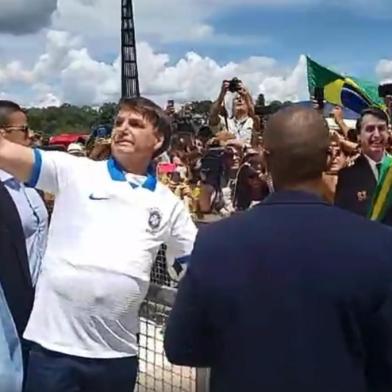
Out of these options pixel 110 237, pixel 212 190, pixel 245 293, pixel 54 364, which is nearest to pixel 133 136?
pixel 110 237

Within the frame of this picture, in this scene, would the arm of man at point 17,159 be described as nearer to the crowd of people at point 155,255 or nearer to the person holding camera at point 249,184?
the crowd of people at point 155,255

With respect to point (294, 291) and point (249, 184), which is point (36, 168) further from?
point (249, 184)

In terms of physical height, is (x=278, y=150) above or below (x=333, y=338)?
above

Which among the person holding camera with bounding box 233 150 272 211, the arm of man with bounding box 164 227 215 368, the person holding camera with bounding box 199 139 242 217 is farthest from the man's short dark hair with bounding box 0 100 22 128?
the person holding camera with bounding box 199 139 242 217

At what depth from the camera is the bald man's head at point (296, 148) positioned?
89.4 inches

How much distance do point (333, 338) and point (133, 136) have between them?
1.47 meters

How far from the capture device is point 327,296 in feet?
7.07

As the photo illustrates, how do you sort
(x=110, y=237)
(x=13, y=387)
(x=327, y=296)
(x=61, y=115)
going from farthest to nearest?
(x=61, y=115)
(x=110, y=237)
(x=13, y=387)
(x=327, y=296)

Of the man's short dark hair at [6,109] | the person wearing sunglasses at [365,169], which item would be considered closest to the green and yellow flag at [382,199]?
the person wearing sunglasses at [365,169]

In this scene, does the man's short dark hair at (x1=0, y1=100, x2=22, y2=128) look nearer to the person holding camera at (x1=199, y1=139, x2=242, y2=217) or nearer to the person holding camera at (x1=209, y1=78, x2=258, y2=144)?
the person holding camera at (x1=199, y1=139, x2=242, y2=217)

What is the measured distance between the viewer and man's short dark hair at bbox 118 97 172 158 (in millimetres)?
3434

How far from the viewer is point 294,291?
7.13 ft

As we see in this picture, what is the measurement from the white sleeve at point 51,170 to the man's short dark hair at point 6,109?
829mm

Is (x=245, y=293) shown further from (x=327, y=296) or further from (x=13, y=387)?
(x=13, y=387)
